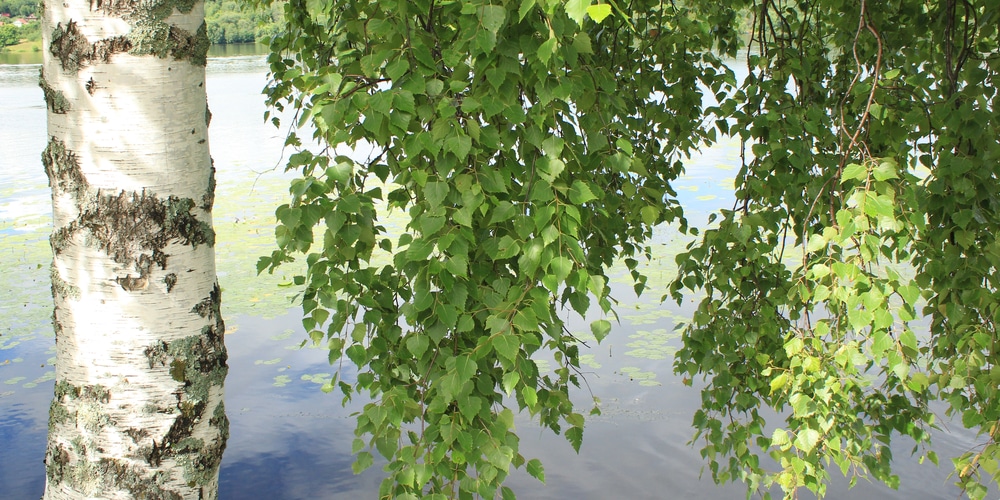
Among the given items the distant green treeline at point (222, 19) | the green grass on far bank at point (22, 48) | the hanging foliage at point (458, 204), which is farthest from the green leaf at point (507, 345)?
the green grass on far bank at point (22, 48)

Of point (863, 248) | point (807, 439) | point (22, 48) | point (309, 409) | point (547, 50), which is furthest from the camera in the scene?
point (22, 48)

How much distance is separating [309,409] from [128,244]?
130 inches

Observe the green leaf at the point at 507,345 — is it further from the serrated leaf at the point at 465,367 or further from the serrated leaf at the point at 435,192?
the serrated leaf at the point at 435,192

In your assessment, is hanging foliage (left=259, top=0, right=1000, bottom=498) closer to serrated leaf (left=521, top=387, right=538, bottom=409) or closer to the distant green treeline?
serrated leaf (left=521, top=387, right=538, bottom=409)

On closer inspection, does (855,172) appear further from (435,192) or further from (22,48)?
(22,48)

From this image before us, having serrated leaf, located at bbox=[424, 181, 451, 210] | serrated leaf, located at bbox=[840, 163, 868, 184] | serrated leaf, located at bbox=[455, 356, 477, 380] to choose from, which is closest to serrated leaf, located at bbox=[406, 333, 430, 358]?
serrated leaf, located at bbox=[455, 356, 477, 380]

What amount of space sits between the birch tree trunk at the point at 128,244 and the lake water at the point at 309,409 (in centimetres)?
177

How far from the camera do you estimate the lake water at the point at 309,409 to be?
393 cm

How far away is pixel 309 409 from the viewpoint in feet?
14.7

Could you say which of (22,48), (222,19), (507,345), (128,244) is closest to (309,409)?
(128,244)

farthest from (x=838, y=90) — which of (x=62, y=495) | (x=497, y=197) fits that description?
(x=62, y=495)

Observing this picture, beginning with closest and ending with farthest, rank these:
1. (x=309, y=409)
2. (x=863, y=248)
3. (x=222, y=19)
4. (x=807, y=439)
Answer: (x=863, y=248), (x=807, y=439), (x=309, y=409), (x=222, y=19)

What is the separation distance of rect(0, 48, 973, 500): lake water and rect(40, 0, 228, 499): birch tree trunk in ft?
5.82

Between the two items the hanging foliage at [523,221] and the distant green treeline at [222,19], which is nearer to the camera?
the hanging foliage at [523,221]
